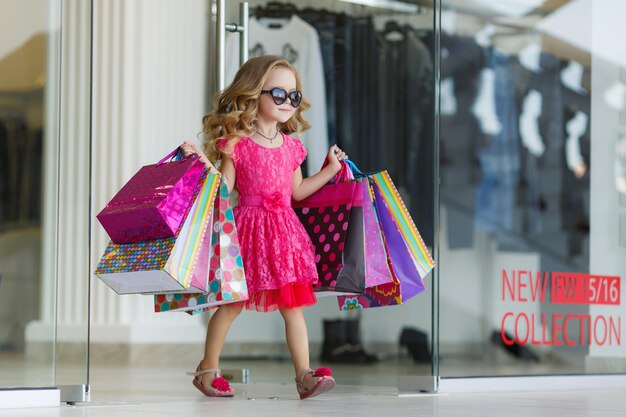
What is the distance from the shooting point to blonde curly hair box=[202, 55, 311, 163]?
3.51m

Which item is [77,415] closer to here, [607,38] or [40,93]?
[40,93]

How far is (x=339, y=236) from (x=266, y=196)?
0.25 metres

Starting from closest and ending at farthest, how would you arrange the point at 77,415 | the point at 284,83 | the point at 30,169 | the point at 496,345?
the point at 77,415 → the point at 30,169 → the point at 284,83 → the point at 496,345

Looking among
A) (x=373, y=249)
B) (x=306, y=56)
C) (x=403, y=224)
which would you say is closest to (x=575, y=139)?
(x=306, y=56)

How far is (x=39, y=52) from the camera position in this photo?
3068 mm

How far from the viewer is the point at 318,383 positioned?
3.29 m

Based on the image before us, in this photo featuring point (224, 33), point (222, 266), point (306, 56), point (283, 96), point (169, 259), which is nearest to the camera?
point (169, 259)

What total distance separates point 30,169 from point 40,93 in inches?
7.9

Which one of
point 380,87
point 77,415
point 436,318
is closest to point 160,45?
point 380,87

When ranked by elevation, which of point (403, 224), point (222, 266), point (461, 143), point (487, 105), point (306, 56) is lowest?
point (222, 266)

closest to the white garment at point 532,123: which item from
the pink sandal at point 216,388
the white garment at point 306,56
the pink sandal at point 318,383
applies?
the white garment at point 306,56

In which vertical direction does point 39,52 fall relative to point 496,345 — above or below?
above

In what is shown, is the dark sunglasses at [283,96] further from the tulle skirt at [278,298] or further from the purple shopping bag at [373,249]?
the tulle skirt at [278,298]

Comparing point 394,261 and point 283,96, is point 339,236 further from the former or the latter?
point 283,96
